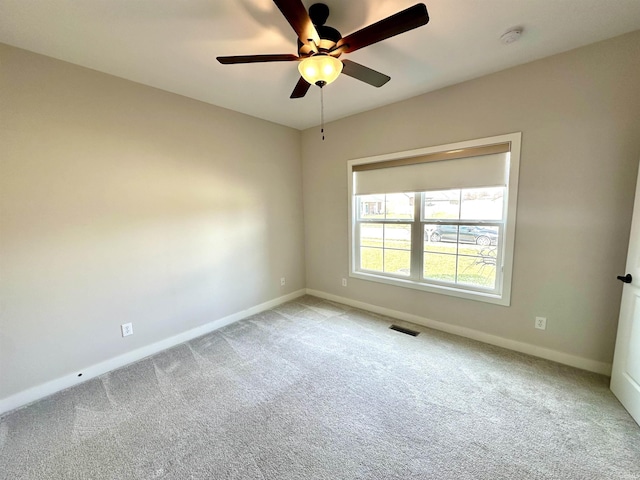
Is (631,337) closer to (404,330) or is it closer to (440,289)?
(440,289)

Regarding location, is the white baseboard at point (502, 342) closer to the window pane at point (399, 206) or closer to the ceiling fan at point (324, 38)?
the window pane at point (399, 206)

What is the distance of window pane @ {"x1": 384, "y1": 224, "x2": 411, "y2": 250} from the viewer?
308cm

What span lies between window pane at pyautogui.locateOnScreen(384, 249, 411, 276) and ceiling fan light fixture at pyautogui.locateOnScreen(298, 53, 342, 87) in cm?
218

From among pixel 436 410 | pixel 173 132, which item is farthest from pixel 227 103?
pixel 436 410

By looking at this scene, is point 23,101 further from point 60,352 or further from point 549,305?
point 549,305

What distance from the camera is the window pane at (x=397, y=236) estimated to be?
3082mm

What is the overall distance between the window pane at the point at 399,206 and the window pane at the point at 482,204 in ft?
1.83

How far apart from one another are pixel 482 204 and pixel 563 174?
62cm

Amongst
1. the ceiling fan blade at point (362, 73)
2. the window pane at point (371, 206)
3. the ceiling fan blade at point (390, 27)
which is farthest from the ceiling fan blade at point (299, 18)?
the window pane at point (371, 206)

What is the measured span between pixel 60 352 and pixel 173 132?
2.14 metres

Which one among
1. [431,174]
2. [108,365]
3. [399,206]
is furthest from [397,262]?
[108,365]

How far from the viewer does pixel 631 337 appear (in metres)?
1.71

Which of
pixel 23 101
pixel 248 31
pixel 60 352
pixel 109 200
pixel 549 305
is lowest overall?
pixel 60 352

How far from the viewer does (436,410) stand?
1747 millimetres
